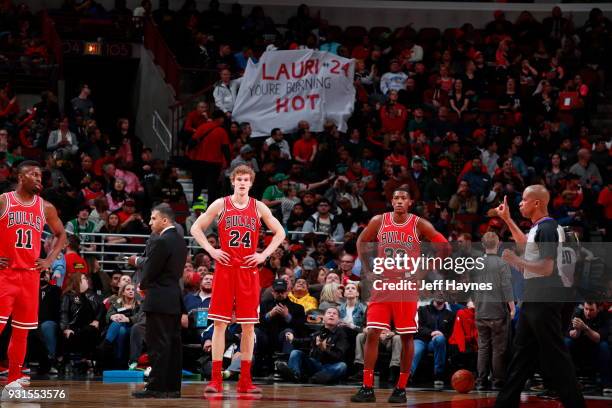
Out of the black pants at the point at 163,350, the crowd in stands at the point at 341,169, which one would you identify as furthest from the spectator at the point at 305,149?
the black pants at the point at 163,350

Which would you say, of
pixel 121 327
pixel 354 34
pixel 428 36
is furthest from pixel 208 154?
pixel 428 36

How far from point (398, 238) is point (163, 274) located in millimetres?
2356

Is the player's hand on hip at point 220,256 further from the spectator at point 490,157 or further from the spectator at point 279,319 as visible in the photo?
the spectator at point 490,157

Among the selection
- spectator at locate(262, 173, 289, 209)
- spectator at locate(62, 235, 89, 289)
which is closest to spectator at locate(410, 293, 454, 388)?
spectator at locate(262, 173, 289, 209)

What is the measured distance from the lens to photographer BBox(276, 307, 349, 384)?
537 inches

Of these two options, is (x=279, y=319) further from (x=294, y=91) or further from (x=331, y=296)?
(x=294, y=91)

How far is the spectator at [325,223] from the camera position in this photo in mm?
17969

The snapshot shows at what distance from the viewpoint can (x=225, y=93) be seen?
71.3 ft

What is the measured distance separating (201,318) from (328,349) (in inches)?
73.8

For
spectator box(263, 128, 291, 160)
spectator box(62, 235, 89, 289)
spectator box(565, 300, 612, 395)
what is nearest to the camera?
spectator box(565, 300, 612, 395)

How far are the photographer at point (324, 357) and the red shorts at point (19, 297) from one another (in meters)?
4.41

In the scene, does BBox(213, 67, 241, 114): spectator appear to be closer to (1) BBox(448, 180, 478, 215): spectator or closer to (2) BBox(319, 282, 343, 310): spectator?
(1) BBox(448, 180, 478, 215): spectator

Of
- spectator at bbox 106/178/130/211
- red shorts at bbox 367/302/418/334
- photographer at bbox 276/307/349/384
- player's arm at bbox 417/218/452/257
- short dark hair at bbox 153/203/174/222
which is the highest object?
spectator at bbox 106/178/130/211

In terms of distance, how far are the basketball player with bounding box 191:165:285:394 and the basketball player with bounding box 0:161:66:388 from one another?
154 centimetres
